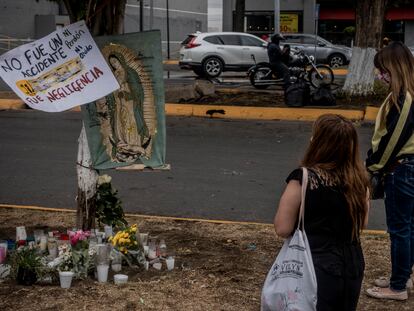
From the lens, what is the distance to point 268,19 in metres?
44.2

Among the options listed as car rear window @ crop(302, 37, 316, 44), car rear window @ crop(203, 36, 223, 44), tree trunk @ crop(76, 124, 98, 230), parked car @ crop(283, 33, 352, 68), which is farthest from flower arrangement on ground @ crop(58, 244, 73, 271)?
car rear window @ crop(302, 37, 316, 44)

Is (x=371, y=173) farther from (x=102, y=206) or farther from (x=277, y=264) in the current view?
(x=102, y=206)

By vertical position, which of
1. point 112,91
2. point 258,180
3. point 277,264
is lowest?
point 258,180

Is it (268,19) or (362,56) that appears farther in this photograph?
(268,19)

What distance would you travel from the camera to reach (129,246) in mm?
5281

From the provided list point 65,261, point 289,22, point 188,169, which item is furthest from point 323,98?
point 289,22

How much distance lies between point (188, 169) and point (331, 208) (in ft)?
21.5

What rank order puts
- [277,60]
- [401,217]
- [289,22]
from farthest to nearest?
[289,22]
[277,60]
[401,217]

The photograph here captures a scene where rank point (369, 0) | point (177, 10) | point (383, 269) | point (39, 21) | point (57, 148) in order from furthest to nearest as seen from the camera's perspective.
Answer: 1. point (177, 10)
2. point (39, 21)
3. point (369, 0)
4. point (57, 148)
5. point (383, 269)

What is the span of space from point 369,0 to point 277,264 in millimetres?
13651

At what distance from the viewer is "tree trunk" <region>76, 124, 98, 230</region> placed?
17.7 feet

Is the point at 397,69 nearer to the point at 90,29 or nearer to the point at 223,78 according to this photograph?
the point at 90,29

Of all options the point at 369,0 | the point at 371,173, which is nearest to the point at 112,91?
the point at 371,173

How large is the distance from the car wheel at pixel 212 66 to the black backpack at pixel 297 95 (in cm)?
A: 1048
